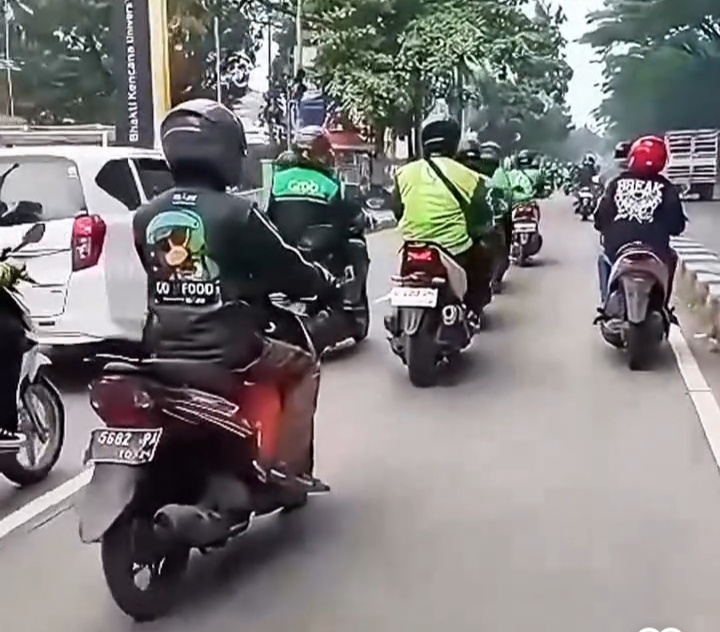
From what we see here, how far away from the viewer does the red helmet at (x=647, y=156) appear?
322 inches

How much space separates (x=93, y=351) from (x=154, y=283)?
3.65 metres

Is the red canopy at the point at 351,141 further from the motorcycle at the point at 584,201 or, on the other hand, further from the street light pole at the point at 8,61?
the street light pole at the point at 8,61

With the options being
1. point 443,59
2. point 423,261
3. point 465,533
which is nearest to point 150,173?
point 423,261

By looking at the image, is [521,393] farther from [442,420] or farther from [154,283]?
[154,283]

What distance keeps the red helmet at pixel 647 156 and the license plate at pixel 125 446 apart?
5250mm

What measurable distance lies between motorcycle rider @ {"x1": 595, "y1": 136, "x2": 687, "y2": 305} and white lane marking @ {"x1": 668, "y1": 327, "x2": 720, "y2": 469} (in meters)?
0.61

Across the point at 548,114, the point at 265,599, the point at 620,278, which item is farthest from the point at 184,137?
the point at 548,114

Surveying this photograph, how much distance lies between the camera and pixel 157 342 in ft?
13.5

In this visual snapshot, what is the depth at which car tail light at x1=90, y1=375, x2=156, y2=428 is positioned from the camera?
378 cm

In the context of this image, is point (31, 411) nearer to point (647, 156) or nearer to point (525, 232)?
point (647, 156)

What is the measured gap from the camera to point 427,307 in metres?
7.52

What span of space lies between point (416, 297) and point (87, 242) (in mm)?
2002

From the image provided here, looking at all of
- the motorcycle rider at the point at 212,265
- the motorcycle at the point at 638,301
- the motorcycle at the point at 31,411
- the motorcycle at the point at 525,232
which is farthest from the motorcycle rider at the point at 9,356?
the motorcycle at the point at 525,232

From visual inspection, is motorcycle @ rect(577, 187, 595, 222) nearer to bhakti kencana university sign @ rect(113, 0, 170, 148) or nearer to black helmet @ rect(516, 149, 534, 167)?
black helmet @ rect(516, 149, 534, 167)
